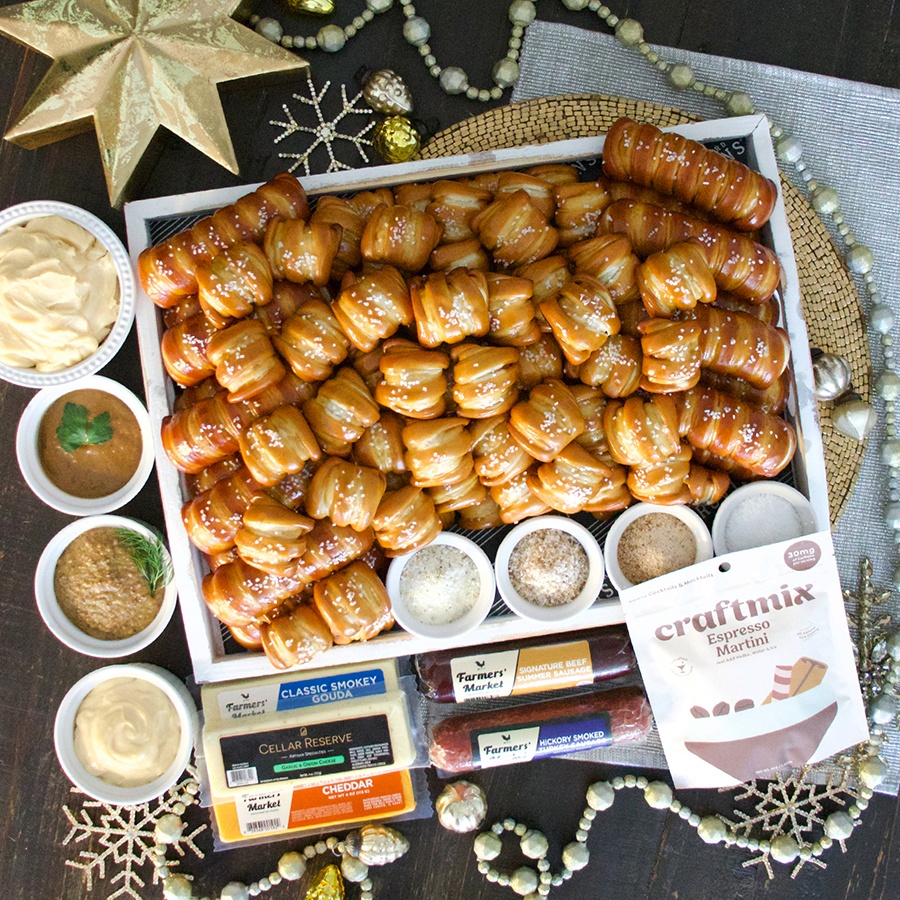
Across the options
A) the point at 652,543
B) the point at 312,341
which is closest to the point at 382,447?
the point at 312,341

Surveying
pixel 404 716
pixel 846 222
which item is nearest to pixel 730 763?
pixel 404 716

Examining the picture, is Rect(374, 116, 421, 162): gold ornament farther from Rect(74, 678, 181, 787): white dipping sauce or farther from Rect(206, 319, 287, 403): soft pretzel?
Rect(74, 678, 181, 787): white dipping sauce

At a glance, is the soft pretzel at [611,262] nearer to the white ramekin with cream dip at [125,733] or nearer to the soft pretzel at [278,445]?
the soft pretzel at [278,445]

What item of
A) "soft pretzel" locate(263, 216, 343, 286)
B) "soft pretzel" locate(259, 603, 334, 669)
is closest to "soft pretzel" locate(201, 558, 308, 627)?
"soft pretzel" locate(259, 603, 334, 669)

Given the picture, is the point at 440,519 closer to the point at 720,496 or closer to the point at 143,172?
the point at 720,496

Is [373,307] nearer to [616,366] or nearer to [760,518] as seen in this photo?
[616,366]

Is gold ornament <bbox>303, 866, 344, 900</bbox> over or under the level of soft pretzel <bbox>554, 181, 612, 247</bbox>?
under
